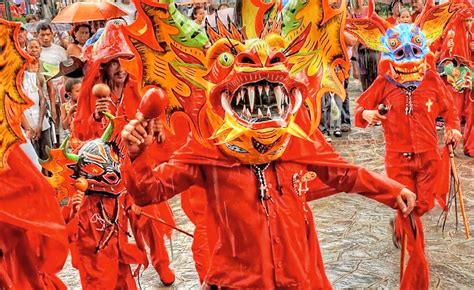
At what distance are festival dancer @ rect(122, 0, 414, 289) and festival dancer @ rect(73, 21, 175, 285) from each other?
67.6 inches

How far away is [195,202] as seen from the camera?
186 inches

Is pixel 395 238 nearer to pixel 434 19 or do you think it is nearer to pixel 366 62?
pixel 434 19

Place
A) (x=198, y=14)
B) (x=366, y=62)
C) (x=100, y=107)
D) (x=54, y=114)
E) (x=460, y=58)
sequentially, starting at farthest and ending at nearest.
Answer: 1. (x=366, y=62)
2. (x=198, y=14)
3. (x=460, y=58)
4. (x=54, y=114)
5. (x=100, y=107)

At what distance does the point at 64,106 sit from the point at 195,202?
3.08 metres

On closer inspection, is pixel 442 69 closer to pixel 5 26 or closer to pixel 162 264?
pixel 162 264

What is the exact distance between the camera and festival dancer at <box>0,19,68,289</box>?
3.32m

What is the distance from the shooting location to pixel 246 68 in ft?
10.1

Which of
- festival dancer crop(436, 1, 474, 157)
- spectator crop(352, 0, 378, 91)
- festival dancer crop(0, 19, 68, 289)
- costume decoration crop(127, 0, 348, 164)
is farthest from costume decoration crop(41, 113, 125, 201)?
spectator crop(352, 0, 378, 91)

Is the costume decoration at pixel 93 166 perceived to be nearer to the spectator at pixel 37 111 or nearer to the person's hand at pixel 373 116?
the person's hand at pixel 373 116

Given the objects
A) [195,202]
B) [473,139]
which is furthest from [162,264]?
[473,139]

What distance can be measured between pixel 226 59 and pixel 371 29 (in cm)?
286

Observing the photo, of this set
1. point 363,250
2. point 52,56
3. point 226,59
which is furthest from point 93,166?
point 52,56

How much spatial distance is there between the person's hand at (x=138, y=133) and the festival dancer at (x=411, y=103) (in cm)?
314

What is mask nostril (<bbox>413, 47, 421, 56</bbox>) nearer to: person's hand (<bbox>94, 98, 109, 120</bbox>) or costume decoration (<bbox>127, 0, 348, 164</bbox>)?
costume decoration (<bbox>127, 0, 348, 164</bbox>)
